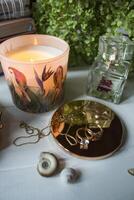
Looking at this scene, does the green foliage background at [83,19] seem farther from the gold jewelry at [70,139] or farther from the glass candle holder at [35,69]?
the gold jewelry at [70,139]

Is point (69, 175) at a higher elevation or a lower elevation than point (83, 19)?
lower

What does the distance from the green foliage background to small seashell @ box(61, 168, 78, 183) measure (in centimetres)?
26

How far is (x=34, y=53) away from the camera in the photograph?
499 millimetres

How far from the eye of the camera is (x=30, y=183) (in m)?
0.40

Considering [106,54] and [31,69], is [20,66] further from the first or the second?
[106,54]

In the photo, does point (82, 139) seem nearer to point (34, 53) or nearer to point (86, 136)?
point (86, 136)

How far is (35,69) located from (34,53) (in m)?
0.06

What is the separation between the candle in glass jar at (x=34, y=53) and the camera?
49 centimetres

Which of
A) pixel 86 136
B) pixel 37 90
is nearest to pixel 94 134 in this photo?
pixel 86 136

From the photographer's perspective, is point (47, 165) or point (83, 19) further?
point (83, 19)

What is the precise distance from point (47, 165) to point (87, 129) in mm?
93

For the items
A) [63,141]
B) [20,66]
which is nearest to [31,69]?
[20,66]

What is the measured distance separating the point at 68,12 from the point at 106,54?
0.10 m

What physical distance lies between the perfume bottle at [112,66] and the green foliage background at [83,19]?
3 cm
